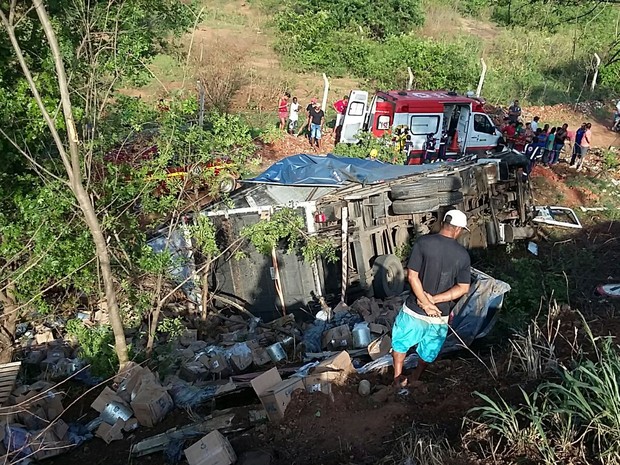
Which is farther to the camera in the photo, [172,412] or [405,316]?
[172,412]

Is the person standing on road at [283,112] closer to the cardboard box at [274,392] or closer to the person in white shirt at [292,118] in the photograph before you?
the person in white shirt at [292,118]

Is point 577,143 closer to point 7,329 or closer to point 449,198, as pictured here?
point 449,198

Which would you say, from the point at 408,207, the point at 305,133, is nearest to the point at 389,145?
the point at 305,133

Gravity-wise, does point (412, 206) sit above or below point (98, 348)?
above

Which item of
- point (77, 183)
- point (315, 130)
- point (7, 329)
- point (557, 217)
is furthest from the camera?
point (315, 130)

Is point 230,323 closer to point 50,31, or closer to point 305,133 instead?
point 50,31

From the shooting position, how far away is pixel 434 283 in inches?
188

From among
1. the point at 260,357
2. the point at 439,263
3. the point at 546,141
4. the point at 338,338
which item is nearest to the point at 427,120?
the point at 546,141

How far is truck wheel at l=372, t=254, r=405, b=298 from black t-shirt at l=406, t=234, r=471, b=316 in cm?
418

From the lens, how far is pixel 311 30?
2433 centimetres

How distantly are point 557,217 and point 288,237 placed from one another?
304 inches

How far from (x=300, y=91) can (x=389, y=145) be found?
28.3 ft

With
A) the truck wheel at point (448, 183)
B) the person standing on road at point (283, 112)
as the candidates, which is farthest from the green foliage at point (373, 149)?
the truck wheel at point (448, 183)

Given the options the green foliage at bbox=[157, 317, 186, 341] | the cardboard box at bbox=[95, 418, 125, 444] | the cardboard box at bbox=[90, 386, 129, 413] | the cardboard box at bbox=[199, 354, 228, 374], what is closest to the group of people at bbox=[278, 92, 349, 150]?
the green foliage at bbox=[157, 317, 186, 341]
